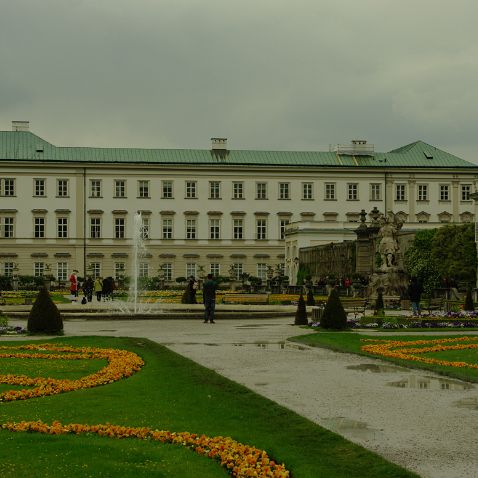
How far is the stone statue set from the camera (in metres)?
39.0

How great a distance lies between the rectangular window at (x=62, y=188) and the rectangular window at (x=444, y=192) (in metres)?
30.6

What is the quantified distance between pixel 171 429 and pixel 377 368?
667 centimetres

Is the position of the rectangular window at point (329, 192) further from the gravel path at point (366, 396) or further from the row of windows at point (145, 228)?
the gravel path at point (366, 396)

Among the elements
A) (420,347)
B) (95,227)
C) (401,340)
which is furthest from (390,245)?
(95,227)

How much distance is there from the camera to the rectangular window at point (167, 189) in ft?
259

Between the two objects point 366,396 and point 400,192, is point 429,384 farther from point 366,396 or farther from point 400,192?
point 400,192

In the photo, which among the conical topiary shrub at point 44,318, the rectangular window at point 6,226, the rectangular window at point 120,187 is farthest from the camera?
the rectangular window at point 120,187

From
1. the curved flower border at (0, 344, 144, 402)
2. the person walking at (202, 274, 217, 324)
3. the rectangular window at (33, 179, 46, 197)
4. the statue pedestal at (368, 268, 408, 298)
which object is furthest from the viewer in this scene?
the rectangular window at (33, 179, 46, 197)

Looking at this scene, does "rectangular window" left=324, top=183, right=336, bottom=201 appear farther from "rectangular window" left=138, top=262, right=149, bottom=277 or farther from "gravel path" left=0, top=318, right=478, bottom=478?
"gravel path" left=0, top=318, right=478, bottom=478

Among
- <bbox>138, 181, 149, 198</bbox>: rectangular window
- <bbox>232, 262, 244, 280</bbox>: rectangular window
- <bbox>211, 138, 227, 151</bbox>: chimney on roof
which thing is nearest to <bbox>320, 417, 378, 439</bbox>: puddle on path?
<bbox>232, 262, 244, 280</bbox>: rectangular window

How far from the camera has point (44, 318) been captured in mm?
24094

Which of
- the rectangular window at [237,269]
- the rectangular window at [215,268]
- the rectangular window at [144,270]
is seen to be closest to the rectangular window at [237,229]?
the rectangular window at [237,269]

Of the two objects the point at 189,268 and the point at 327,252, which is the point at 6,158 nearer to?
the point at 189,268

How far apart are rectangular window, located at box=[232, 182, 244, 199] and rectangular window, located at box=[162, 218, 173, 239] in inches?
220
